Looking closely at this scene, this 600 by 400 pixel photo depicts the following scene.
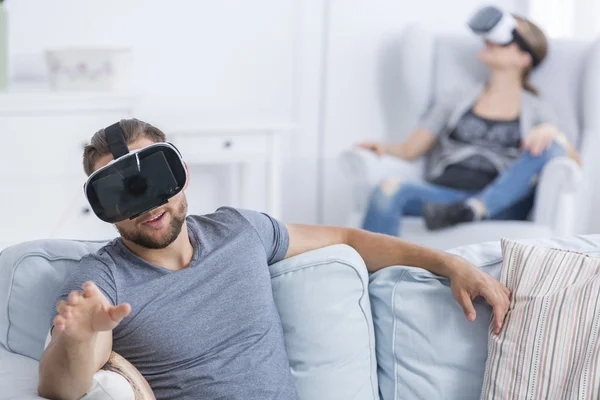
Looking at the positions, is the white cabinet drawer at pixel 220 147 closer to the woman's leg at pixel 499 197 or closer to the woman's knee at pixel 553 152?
the woman's leg at pixel 499 197

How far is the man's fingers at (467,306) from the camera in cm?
169

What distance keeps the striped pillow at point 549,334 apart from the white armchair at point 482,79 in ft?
5.08

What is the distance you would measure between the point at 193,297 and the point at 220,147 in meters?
1.79

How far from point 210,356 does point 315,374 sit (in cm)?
22

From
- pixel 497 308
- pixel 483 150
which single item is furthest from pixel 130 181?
pixel 483 150

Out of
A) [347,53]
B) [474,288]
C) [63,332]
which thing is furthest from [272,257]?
[347,53]

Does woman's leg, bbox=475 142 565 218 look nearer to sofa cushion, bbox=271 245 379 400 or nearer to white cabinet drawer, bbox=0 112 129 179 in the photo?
white cabinet drawer, bbox=0 112 129 179

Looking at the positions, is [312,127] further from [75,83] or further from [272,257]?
[272,257]

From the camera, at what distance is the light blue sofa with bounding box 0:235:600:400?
1708 mm

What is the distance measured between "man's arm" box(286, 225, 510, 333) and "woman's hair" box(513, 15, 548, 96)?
1946mm

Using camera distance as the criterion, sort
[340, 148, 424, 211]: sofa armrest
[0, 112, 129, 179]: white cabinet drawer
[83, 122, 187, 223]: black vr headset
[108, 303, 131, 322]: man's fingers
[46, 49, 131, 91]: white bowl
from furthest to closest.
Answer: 1. [340, 148, 424, 211]: sofa armrest
2. [46, 49, 131, 91]: white bowl
3. [0, 112, 129, 179]: white cabinet drawer
4. [83, 122, 187, 223]: black vr headset
5. [108, 303, 131, 322]: man's fingers

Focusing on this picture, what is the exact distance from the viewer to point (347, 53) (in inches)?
163

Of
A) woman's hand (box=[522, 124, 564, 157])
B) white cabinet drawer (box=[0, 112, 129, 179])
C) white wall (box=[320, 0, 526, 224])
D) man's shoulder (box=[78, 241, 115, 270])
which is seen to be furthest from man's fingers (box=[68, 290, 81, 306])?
white wall (box=[320, 0, 526, 224])

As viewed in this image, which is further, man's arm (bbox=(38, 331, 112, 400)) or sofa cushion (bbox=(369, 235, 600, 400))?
sofa cushion (bbox=(369, 235, 600, 400))
